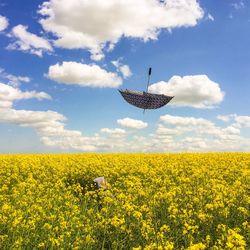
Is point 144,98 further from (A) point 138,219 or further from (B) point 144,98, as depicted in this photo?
(A) point 138,219

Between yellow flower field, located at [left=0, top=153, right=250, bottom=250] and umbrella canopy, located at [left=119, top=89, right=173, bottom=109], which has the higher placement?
umbrella canopy, located at [left=119, top=89, right=173, bottom=109]

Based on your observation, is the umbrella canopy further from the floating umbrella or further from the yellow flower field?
the yellow flower field

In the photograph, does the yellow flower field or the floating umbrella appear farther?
the floating umbrella

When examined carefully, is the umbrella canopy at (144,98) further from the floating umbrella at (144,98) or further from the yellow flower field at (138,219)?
the yellow flower field at (138,219)

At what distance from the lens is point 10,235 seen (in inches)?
336

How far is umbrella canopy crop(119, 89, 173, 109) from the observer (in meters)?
20.0

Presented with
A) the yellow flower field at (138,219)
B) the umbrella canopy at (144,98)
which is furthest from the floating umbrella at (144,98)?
the yellow flower field at (138,219)

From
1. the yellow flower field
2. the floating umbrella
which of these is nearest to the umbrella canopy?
the floating umbrella

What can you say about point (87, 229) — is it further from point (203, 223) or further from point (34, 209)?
point (203, 223)

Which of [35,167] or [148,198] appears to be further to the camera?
[35,167]

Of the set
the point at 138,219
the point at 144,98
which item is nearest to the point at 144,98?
the point at 144,98

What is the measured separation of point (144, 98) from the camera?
65.6 feet

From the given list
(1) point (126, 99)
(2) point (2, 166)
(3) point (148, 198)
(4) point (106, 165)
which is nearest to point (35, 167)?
(2) point (2, 166)

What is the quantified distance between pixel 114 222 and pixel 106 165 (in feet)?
37.7
